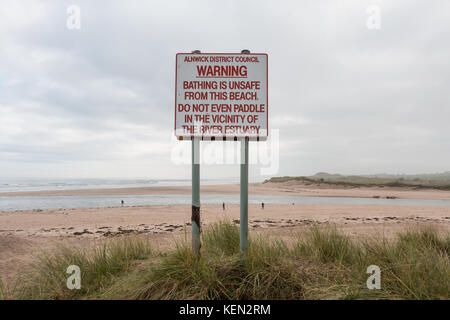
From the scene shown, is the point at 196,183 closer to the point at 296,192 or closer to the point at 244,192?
the point at 244,192

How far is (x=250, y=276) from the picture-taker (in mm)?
3453

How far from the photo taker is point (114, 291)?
10.6ft

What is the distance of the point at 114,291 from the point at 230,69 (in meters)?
3.76

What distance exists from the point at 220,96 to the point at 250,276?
9.37 ft

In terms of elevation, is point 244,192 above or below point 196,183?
below

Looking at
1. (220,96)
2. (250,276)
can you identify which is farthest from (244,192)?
(220,96)

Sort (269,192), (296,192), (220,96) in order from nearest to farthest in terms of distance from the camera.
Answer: (220,96) → (269,192) → (296,192)

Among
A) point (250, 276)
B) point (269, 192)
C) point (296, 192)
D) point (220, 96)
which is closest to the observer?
point (250, 276)

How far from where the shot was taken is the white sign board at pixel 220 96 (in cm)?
429

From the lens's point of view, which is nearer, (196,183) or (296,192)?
(196,183)

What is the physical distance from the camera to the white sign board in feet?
14.1

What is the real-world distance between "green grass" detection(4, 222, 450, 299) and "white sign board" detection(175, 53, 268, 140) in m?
1.95
